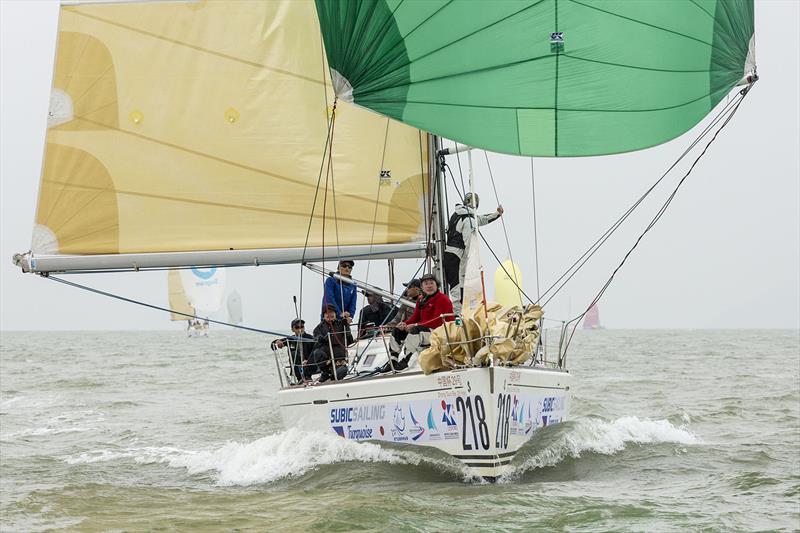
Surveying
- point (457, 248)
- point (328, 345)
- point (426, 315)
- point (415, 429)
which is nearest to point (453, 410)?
point (415, 429)

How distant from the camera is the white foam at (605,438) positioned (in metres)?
9.52

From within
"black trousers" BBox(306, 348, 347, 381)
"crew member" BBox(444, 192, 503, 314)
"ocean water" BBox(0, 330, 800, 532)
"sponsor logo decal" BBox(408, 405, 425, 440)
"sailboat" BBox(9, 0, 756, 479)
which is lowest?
"ocean water" BBox(0, 330, 800, 532)

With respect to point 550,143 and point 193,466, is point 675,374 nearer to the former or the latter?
point 193,466

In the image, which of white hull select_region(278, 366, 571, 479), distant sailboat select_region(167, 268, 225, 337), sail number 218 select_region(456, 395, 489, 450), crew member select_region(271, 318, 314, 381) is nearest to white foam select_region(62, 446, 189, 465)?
crew member select_region(271, 318, 314, 381)

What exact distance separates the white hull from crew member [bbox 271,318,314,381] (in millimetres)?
1360

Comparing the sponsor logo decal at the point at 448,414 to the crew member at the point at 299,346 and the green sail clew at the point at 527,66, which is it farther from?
the crew member at the point at 299,346

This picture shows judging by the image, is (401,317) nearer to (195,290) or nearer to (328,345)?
(328,345)

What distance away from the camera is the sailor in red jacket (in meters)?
9.12

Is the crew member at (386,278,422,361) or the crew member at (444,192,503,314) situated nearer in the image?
the crew member at (386,278,422,361)

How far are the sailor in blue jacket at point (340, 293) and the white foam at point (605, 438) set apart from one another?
8.71 ft

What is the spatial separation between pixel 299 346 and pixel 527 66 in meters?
4.19

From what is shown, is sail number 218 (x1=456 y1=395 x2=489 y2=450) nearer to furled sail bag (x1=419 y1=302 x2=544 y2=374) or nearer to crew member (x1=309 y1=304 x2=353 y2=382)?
furled sail bag (x1=419 y1=302 x2=544 y2=374)

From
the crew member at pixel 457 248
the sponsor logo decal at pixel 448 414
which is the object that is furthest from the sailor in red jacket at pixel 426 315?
the crew member at pixel 457 248

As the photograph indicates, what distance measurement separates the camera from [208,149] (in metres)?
11.5
